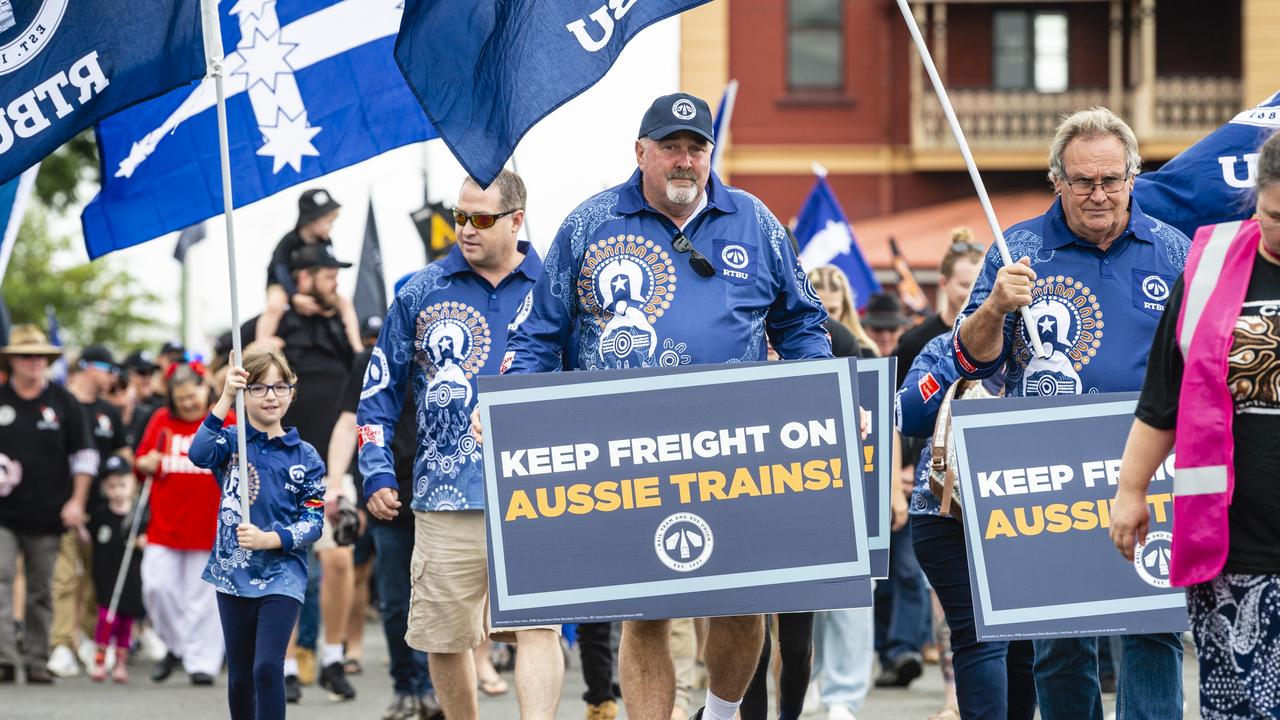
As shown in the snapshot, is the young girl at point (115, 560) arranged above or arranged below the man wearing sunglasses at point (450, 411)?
below

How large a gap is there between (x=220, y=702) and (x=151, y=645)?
4950 millimetres

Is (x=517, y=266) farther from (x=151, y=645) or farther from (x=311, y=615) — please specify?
(x=151, y=645)

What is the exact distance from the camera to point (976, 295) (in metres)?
6.53

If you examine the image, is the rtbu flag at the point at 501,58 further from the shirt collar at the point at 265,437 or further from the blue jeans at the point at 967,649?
the blue jeans at the point at 967,649

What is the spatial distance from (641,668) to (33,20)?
3.71m

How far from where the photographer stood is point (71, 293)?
72188 mm

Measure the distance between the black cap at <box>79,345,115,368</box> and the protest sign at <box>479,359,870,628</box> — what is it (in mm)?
11248

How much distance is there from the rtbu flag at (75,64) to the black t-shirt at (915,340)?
4156 millimetres

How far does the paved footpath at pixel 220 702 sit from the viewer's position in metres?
10.6

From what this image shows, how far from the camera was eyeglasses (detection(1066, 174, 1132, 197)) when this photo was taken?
6.32 m

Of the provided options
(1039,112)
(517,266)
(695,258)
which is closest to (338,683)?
(517,266)

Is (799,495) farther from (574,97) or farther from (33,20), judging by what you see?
(33,20)

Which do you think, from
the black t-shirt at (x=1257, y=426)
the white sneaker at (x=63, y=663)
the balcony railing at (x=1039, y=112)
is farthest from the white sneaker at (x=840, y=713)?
the balcony railing at (x=1039, y=112)

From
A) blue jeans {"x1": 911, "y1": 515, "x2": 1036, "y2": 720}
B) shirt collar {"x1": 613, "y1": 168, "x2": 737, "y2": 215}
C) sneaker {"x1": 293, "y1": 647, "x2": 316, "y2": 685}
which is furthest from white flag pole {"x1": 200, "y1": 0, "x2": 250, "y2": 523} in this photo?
sneaker {"x1": 293, "y1": 647, "x2": 316, "y2": 685}
